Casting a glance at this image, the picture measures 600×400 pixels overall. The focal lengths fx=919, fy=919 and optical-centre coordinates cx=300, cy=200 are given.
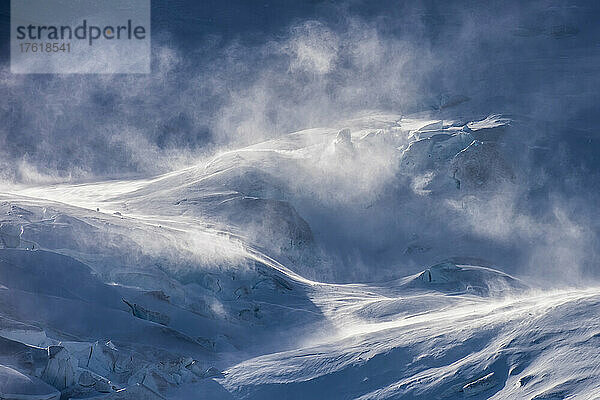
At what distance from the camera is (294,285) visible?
14578mm

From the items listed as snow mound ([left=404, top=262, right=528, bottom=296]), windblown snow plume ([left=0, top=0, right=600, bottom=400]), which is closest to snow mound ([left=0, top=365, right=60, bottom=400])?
windblown snow plume ([left=0, top=0, right=600, bottom=400])

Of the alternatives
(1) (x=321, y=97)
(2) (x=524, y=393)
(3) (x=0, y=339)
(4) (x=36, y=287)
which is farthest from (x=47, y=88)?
(2) (x=524, y=393)

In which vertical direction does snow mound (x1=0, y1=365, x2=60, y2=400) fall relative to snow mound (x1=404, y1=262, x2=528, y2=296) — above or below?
below

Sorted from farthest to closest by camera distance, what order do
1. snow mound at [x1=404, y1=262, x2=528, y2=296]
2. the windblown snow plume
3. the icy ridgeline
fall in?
snow mound at [x1=404, y1=262, x2=528, y2=296] < the windblown snow plume < the icy ridgeline

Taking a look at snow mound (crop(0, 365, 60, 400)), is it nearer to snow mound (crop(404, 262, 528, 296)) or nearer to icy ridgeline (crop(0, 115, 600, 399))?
icy ridgeline (crop(0, 115, 600, 399))

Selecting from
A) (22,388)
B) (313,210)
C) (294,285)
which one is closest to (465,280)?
A: (294,285)

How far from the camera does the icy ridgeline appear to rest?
1109 cm

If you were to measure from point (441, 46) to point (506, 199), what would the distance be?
7.34m

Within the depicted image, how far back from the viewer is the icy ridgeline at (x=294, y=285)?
11.1 meters

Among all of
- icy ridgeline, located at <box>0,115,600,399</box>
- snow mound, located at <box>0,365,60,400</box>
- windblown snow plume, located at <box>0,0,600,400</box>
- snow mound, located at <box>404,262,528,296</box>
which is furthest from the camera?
snow mound, located at <box>404,262,528,296</box>

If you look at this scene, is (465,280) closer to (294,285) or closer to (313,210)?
(294,285)

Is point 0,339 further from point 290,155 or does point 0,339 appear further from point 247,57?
point 247,57

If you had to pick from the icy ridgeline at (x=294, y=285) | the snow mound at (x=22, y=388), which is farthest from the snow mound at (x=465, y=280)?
the snow mound at (x=22, y=388)

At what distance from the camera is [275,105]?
22.1 meters
